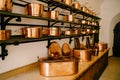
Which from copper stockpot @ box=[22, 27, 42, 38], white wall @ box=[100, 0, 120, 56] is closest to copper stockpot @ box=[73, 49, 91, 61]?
copper stockpot @ box=[22, 27, 42, 38]

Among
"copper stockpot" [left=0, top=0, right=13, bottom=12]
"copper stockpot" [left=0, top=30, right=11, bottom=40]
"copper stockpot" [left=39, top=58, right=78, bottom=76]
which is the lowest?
"copper stockpot" [left=39, top=58, right=78, bottom=76]

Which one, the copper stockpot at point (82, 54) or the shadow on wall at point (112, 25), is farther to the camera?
the shadow on wall at point (112, 25)

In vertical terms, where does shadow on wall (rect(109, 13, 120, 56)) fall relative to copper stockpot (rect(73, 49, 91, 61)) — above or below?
above

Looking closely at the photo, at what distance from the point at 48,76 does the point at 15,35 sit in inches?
27.1

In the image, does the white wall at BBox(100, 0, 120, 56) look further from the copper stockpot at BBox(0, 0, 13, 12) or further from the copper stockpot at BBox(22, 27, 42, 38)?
the copper stockpot at BBox(0, 0, 13, 12)

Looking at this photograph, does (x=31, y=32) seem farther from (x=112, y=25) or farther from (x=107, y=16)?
(x=112, y=25)

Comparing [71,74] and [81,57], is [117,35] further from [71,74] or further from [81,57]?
[71,74]

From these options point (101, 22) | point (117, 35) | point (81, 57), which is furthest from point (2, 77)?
point (117, 35)

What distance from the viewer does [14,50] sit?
239 centimetres

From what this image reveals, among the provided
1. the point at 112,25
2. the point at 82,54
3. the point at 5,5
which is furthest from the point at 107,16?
the point at 5,5

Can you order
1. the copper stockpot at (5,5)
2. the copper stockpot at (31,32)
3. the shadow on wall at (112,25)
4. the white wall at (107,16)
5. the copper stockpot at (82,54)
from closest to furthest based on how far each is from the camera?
the copper stockpot at (5,5) < the copper stockpot at (31,32) < the copper stockpot at (82,54) < the white wall at (107,16) < the shadow on wall at (112,25)

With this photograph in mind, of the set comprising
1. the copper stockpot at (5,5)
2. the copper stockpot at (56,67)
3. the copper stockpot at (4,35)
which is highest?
the copper stockpot at (5,5)

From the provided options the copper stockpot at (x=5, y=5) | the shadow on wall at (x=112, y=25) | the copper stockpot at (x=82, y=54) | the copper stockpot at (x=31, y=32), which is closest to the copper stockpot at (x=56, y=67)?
the copper stockpot at (x=31, y=32)

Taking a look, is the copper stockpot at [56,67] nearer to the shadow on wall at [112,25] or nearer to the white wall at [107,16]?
the white wall at [107,16]
